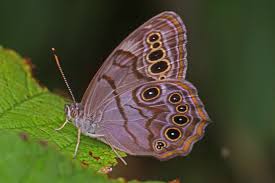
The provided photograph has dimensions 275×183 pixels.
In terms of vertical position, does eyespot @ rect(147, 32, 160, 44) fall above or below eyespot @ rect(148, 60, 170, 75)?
above

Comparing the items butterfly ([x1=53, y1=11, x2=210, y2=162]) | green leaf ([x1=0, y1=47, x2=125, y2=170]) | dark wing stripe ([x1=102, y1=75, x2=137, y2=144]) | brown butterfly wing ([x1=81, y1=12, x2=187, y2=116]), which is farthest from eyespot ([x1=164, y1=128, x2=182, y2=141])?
green leaf ([x1=0, y1=47, x2=125, y2=170])

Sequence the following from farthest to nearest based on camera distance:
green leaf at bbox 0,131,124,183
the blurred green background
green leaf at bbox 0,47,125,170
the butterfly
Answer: the blurred green background, the butterfly, green leaf at bbox 0,47,125,170, green leaf at bbox 0,131,124,183

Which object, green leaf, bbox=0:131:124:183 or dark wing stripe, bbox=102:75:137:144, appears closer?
green leaf, bbox=0:131:124:183

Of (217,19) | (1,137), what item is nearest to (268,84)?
(217,19)

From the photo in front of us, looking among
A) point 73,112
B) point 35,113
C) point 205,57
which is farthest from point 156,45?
point 205,57

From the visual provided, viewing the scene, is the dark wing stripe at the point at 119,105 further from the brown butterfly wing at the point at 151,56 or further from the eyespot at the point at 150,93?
the eyespot at the point at 150,93

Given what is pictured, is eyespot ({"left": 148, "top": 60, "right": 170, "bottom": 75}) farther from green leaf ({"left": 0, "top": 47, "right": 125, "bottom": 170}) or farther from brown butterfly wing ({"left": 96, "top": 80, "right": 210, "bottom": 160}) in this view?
green leaf ({"left": 0, "top": 47, "right": 125, "bottom": 170})
